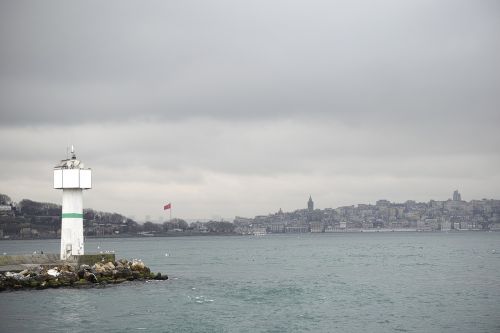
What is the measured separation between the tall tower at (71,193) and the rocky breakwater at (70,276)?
66.5 inches

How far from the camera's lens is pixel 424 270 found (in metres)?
61.2

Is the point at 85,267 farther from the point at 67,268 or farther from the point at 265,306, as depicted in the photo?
the point at 265,306

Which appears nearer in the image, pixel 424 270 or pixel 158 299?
pixel 158 299

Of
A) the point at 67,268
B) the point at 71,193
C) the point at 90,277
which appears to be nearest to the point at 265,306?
the point at 90,277

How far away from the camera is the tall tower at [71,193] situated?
42.1 meters

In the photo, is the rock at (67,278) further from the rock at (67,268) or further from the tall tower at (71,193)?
the tall tower at (71,193)

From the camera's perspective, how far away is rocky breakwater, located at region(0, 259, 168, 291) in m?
39.8

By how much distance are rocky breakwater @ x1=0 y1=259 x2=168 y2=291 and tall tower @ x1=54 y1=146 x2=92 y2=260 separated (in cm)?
169

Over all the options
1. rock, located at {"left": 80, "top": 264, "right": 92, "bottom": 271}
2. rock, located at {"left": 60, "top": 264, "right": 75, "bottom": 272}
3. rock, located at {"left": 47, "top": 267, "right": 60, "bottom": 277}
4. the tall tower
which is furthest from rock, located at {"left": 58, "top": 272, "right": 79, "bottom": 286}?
the tall tower

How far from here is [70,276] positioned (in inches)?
1623

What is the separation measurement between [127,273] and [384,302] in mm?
17689

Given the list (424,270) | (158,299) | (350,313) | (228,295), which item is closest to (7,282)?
(158,299)

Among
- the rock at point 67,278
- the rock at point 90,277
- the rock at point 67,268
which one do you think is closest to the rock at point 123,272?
the rock at point 90,277

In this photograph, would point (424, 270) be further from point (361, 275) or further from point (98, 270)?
point (98, 270)
